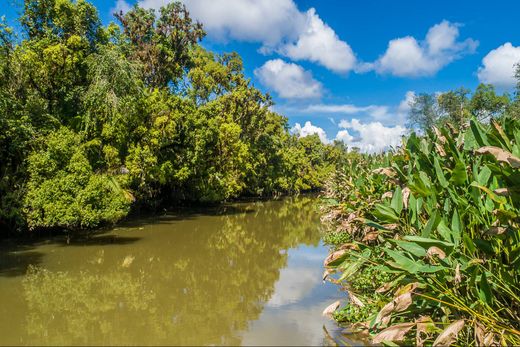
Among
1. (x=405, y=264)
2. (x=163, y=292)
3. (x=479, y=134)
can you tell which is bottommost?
(x=163, y=292)

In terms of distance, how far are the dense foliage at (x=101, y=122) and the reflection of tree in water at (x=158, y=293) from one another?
8.14ft

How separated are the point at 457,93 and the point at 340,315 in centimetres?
4994

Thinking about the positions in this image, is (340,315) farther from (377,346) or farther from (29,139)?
(29,139)

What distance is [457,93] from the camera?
4853cm

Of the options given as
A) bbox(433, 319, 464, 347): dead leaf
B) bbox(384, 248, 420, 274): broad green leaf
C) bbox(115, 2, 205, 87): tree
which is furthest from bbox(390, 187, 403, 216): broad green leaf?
bbox(115, 2, 205, 87): tree

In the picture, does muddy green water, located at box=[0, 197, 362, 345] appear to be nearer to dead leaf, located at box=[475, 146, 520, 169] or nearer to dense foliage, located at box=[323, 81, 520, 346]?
dense foliage, located at box=[323, 81, 520, 346]

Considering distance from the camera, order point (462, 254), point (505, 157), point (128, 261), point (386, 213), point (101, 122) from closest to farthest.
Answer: point (505, 157) → point (462, 254) → point (386, 213) → point (128, 261) → point (101, 122)

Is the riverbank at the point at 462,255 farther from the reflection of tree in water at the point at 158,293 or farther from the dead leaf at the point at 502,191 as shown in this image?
the reflection of tree in water at the point at 158,293

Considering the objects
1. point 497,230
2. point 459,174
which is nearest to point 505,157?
point 497,230

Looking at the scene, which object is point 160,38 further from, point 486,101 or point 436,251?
point 486,101

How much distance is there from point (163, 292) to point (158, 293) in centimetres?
12

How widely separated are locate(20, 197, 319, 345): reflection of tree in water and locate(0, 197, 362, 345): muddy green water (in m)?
0.02

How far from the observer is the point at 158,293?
7898 millimetres

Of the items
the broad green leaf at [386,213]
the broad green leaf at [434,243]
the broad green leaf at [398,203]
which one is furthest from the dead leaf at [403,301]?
the broad green leaf at [398,203]
